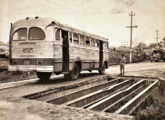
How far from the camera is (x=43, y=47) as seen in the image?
873 centimetres

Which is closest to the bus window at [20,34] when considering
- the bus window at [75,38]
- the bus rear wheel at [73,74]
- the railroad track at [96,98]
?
the bus window at [75,38]

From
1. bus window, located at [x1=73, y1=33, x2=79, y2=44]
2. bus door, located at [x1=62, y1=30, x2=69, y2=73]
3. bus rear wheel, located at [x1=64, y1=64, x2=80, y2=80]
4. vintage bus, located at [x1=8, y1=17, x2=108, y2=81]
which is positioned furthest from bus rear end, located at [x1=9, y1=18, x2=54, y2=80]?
bus rear wheel, located at [x1=64, y1=64, x2=80, y2=80]

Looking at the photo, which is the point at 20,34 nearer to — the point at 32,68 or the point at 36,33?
the point at 36,33

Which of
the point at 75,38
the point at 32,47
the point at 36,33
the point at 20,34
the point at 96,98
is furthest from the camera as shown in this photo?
the point at 75,38

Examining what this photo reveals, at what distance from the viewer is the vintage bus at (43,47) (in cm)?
866

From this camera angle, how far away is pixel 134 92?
8.65 metres

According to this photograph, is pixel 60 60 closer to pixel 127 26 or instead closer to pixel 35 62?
pixel 35 62

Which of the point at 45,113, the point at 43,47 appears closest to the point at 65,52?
the point at 43,47

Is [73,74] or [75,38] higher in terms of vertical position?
[75,38]

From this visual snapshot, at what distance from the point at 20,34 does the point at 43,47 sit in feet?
4.14

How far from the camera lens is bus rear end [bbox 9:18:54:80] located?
8.62m

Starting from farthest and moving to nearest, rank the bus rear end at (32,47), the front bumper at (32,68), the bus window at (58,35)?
the bus window at (58,35), the bus rear end at (32,47), the front bumper at (32,68)

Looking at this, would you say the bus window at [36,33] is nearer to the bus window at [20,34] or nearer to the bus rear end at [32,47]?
the bus rear end at [32,47]

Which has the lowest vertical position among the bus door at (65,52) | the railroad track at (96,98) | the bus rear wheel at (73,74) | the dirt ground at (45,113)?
the railroad track at (96,98)
